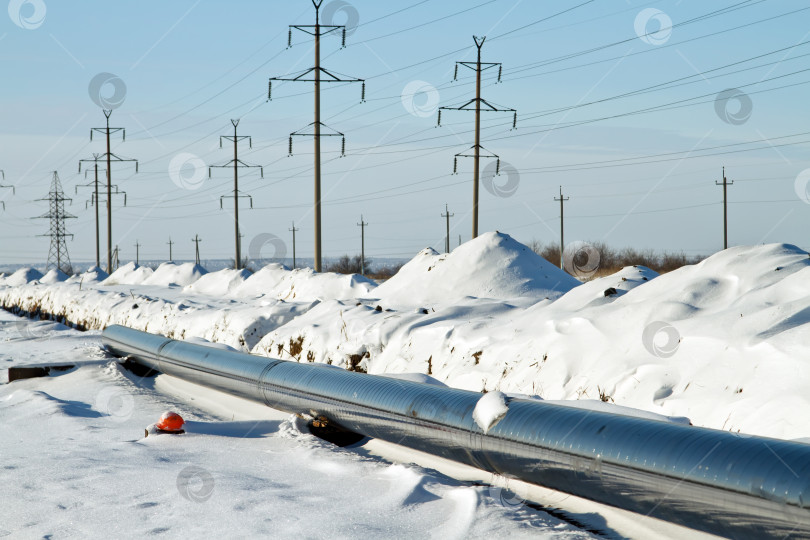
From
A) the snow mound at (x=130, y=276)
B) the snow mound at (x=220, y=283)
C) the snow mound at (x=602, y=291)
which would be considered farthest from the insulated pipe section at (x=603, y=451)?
the snow mound at (x=130, y=276)

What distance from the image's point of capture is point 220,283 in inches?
1106

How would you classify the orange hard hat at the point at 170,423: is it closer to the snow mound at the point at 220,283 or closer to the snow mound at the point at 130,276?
the snow mound at the point at 220,283

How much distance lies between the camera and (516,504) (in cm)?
453

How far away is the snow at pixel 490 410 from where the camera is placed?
4.98 m

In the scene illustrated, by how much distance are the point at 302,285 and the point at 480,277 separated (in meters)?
6.57

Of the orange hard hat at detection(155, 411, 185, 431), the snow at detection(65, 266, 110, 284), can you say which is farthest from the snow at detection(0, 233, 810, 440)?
the snow at detection(65, 266, 110, 284)

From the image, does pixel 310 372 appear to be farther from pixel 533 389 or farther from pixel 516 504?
pixel 516 504

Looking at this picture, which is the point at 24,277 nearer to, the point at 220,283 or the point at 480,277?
the point at 220,283

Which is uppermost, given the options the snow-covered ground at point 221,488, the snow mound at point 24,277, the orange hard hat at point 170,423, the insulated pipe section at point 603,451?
the snow mound at point 24,277

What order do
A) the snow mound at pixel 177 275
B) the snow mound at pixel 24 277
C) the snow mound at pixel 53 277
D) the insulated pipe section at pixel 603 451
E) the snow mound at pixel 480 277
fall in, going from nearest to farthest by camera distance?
the insulated pipe section at pixel 603 451
the snow mound at pixel 480 277
the snow mound at pixel 177 275
the snow mound at pixel 53 277
the snow mound at pixel 24 277

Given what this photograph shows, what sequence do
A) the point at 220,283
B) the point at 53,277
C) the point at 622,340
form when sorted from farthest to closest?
the point at 53,277
the point at 220,283
the point at 622,340

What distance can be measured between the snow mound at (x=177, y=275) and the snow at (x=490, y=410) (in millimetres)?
30910

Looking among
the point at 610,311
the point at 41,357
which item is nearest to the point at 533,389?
the point at 610,311

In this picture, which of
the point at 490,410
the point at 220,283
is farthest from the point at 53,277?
the point at 490,410
